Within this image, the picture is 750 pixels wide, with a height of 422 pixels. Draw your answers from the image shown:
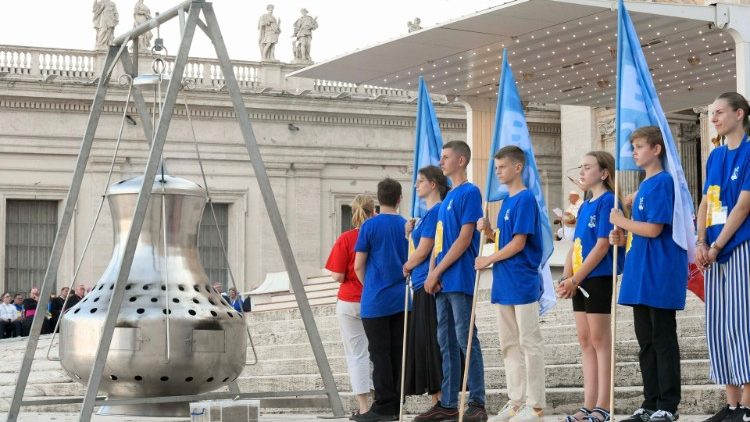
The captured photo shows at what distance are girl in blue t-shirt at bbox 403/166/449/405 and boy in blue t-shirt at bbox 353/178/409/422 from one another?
19cm

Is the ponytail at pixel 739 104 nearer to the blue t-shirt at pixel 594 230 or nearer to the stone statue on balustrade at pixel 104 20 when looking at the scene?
the blue t-shirt at pixel 594 230

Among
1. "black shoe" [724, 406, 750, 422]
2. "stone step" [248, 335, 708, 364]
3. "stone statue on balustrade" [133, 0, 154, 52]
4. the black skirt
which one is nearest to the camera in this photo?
"black shoe" [724, 406, 750, 422]

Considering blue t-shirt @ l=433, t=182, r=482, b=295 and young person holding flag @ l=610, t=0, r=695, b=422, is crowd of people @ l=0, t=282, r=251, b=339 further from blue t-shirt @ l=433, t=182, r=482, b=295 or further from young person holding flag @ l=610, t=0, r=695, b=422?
young person holding flag @ l=610, t=0, r=695, b=422

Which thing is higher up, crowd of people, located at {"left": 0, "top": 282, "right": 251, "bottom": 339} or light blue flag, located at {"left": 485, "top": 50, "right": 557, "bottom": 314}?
light blue flag, located at {"left": 485, "top": 50, "right": 557, "bottom": 314}

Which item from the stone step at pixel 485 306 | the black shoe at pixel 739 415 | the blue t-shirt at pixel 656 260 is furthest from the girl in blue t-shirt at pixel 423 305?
the stone step at pixel 485 306

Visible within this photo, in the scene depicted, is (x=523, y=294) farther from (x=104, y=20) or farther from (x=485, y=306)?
(x=104, y=20)

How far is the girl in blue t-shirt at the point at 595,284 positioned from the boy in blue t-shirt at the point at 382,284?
1.76 metres

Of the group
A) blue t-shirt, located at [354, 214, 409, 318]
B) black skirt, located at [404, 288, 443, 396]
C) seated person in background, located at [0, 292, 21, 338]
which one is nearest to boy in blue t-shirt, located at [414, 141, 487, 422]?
black skirt, located at [404, 288, 443, 396]

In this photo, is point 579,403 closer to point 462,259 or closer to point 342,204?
point 462,259

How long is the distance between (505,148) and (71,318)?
2875mm

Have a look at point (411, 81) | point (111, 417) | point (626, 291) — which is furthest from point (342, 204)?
point (626, 291)

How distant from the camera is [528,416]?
26.7ft

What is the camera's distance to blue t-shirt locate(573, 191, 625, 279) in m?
7.96

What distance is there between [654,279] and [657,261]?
5.3 inches
